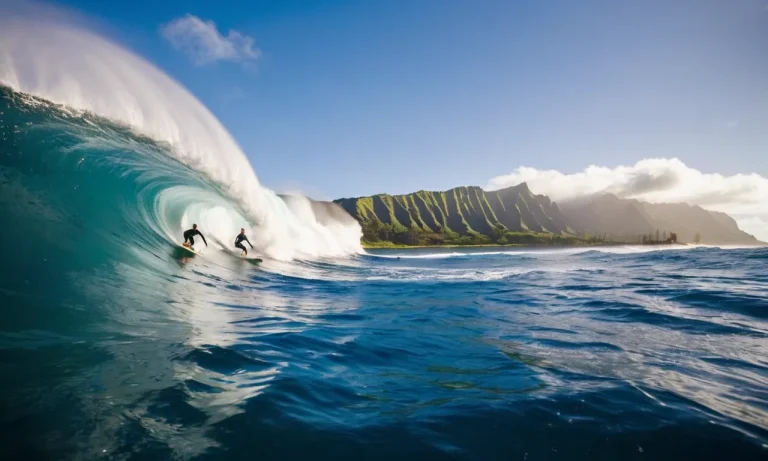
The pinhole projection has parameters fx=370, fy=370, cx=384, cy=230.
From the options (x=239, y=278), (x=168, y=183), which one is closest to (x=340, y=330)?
(x=239, y=278)

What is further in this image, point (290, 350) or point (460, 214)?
point (460, 214)

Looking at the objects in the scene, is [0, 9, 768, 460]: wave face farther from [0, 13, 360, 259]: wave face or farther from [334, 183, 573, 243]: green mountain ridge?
[334, 183, 573, 243]: green mountain ridge

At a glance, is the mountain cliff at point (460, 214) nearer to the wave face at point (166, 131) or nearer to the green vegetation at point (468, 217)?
the green vegetation at point (468, 217)

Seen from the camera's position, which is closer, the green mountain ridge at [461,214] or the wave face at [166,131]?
the wave face at [166,131]

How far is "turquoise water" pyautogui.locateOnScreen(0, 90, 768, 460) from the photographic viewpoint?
2.90 meters

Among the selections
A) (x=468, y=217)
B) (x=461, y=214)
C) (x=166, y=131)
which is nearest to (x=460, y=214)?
(x=461, y=214)

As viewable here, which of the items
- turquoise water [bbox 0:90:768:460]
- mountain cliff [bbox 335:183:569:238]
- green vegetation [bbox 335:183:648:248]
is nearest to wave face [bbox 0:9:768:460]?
turquoise water [bbox 0:90:768:460]

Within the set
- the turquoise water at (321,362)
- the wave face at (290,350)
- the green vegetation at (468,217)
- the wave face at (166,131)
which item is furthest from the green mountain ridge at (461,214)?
the turquoise water at (321,362)

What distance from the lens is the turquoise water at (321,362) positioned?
2.90 meters

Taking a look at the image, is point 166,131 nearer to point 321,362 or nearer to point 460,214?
point 321,362

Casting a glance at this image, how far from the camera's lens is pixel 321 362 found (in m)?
4.94

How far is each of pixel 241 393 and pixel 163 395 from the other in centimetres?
69

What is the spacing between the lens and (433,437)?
3.03 meters

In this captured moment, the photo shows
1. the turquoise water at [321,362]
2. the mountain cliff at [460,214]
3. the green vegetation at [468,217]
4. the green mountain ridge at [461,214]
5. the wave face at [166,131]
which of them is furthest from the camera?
the mountain cliff at [460,214]
